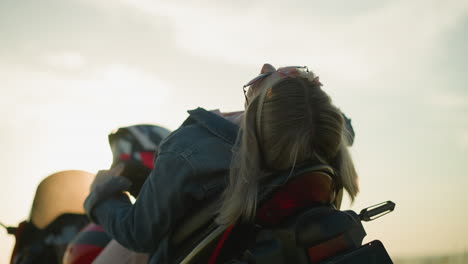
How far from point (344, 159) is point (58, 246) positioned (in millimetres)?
2420

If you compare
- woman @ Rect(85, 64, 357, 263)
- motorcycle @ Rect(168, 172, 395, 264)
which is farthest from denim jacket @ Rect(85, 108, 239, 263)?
motorcycle @ Rect(168, 172, 395, 264)

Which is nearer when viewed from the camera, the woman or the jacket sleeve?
the woman

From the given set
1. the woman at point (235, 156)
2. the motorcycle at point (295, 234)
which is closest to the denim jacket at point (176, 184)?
the woman at point (235, 156)

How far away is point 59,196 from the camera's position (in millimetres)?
3357

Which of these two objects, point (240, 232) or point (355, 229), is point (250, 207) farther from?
point (355, 229)

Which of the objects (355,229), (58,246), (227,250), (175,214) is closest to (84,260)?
(58,246)

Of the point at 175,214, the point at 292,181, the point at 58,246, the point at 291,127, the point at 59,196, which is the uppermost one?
the point at 291,127

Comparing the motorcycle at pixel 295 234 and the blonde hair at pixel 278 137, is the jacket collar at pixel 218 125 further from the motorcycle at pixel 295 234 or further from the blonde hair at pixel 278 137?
the motorcycle at pixel 295 234

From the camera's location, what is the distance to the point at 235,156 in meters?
1.74

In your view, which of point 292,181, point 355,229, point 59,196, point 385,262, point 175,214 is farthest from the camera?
point 59,196

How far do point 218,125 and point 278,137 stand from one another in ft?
1.24

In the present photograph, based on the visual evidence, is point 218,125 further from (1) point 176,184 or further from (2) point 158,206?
(2) point 158,206

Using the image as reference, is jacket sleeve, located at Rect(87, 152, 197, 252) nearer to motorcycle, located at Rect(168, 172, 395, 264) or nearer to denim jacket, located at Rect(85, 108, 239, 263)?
denim jacket, located at Rect(85, 108, 239, 263)

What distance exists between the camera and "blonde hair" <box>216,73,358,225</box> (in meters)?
1.63
